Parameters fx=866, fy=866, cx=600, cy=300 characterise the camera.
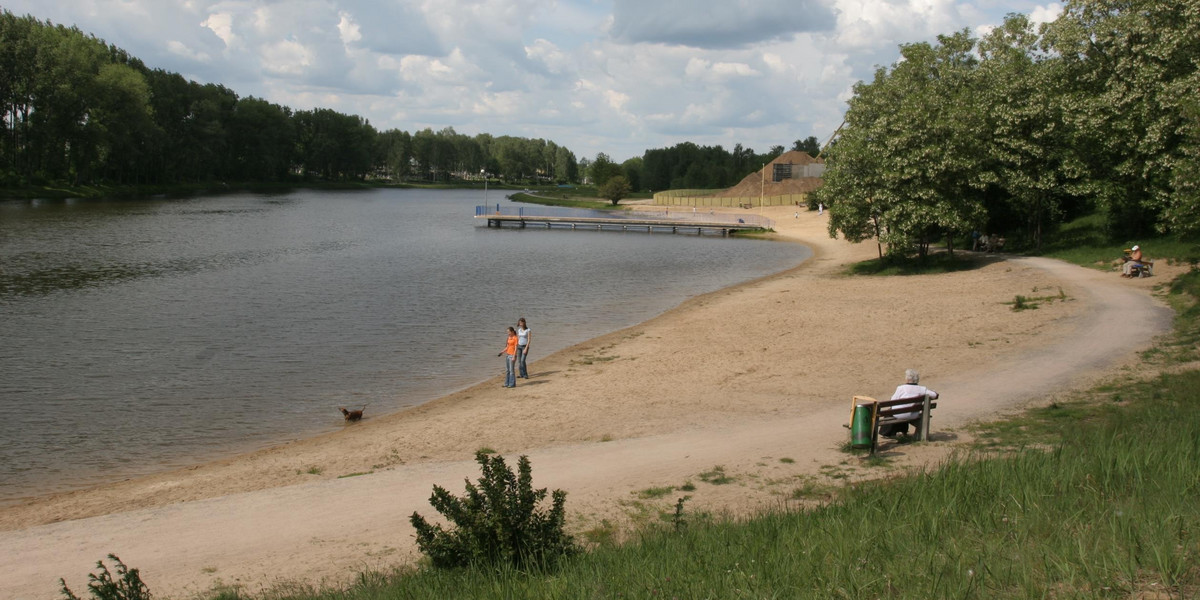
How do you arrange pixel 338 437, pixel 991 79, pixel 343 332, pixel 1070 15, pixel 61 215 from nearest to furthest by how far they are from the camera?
pixel 338 437 → pixel 343 332 → pixel 1070 15 → pixel 991 79 → pixel 61 215

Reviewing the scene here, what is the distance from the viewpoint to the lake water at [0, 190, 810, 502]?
61.7 feet

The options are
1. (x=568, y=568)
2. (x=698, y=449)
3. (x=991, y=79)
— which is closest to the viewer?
(x=568, y=568)

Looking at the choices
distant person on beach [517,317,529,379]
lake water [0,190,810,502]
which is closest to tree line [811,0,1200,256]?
lake water [0,190,810,502]

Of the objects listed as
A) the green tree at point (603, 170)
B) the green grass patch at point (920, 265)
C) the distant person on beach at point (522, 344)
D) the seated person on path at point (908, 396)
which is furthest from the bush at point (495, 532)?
the green tree at point (603, 170)

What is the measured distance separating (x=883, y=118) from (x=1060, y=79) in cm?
826

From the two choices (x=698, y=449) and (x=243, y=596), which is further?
(x=698, y=449)

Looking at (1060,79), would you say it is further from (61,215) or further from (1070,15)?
(61,215)

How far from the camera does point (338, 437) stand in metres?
18.0

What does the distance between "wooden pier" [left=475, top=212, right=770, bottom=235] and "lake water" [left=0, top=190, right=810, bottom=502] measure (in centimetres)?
1518

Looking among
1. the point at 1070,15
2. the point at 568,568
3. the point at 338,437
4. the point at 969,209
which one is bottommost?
the point at 338,437

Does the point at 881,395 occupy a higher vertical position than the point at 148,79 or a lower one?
lower

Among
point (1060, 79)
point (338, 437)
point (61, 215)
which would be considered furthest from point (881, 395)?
point (61, 215)

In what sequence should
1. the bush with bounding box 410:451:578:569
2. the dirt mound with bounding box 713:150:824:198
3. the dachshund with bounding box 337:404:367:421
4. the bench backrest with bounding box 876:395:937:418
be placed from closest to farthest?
the bush with bounding box 410:451:578:569, the bench backrest with bounding box 876:395:937:418, the dachshund with bounding box 337:404:367:421, the dirt mound with bounding box 713:150:824:198

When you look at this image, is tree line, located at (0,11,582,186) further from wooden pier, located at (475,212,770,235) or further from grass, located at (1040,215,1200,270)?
grass, located at (1040,215,1200,270)
